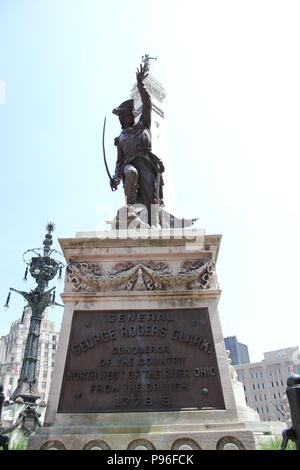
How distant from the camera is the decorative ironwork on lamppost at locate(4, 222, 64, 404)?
19797 millimetres

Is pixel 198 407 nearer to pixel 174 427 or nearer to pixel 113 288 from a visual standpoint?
pixel 174 427

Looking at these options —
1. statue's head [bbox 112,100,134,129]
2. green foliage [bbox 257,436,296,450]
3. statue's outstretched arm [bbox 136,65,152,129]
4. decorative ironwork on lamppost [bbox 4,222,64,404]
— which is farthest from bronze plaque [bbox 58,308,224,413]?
decorative ironwork on lamppost [bbox 4,222,64,404]

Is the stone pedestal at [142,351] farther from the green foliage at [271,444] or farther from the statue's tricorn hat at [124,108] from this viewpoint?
the statue's tricorn hat at [124,108]

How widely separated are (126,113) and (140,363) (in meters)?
5.31

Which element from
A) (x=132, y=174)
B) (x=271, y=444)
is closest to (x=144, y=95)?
(x=132, y=174)

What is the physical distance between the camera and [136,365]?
4453 millimetres

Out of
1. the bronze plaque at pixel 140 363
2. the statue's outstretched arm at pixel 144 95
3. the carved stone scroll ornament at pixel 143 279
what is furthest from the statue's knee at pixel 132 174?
the bronze plaque at pixel 140 363

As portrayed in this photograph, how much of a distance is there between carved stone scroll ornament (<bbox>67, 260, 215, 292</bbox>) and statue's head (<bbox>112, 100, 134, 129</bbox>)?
3840 millimetres

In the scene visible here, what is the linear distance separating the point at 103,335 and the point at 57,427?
1202mm

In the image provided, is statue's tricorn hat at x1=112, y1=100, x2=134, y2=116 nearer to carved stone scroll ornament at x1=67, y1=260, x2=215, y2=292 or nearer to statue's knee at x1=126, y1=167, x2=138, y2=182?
statue's knee at x1=126, y1=167, x2=138, y2=182

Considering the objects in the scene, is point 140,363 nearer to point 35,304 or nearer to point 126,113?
point 126,113

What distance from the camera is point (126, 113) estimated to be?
7512mm
